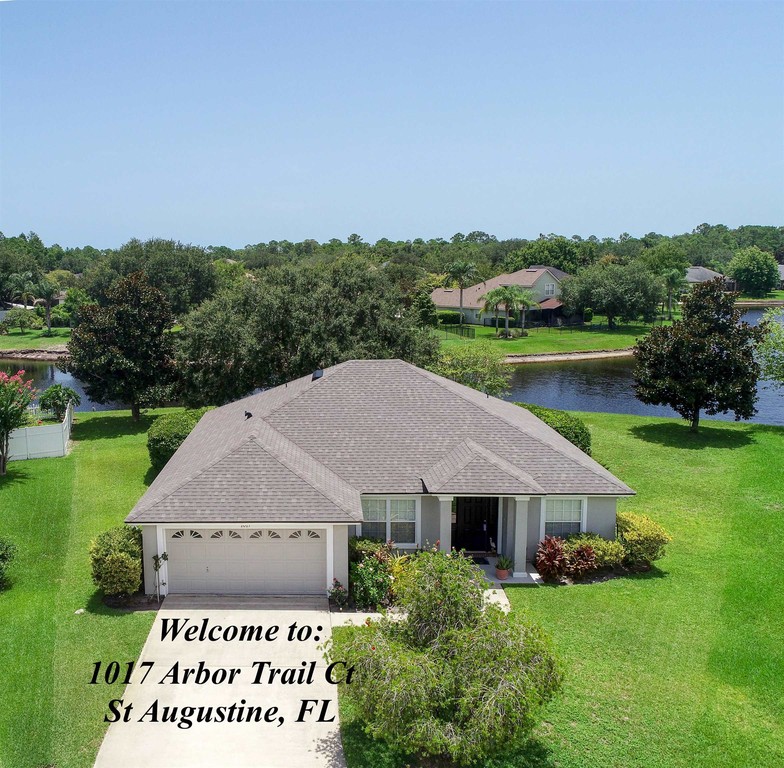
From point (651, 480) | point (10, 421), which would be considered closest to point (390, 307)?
point (651, 480)

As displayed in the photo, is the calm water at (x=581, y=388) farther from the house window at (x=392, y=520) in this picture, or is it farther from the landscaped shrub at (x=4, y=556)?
the landscaped shrub at (x=4, y=556)

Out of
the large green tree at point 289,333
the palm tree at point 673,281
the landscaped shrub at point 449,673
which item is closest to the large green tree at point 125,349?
the large green tree at point 289,333

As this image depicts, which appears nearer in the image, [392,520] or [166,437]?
[392,520]

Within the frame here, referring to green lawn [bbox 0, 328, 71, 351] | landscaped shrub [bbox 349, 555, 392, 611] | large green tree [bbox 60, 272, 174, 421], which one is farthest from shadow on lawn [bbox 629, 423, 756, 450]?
green lawn [bbox 0, 328, 71, 351]

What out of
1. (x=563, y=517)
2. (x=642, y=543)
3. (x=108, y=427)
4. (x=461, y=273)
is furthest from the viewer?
(x=461, y=273)

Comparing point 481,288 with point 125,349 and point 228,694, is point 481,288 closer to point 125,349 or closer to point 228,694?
point 125,349

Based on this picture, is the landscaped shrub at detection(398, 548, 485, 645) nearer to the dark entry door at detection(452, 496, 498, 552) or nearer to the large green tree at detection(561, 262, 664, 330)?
the dark entry door at detection(452, 496, 498, 552)

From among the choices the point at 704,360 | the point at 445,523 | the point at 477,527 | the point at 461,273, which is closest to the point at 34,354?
the point at 461,273
